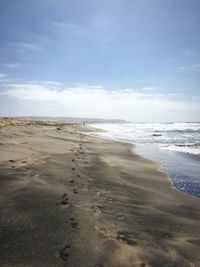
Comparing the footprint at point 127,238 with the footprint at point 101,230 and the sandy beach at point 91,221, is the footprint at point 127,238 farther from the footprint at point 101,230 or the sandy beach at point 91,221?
the footprint at point 101,230

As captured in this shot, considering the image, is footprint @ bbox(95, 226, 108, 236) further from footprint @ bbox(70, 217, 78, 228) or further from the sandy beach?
footprint @ bbox(70, 217, 78, 228)

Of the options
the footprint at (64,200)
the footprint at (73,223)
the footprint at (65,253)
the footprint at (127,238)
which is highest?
the footprint at (64,200)

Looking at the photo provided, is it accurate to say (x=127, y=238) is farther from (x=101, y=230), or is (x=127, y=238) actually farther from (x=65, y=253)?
(x=65, y=253)

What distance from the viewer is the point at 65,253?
3.92 metres

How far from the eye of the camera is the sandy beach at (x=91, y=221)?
392 centimetres

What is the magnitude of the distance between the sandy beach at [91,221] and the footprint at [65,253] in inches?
0.5

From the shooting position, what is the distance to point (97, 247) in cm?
413

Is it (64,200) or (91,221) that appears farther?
(64,200)

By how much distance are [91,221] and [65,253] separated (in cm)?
119

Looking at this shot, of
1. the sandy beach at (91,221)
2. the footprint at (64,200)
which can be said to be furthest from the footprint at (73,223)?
the footprint at (64,200)

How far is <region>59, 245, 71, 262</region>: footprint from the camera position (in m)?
3.80

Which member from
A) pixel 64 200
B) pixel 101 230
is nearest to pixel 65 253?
pixel 101 230

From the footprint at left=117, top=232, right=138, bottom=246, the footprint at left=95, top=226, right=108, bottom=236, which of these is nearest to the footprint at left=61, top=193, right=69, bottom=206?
the footprint at left=95, top=226, right=108, bottom=236

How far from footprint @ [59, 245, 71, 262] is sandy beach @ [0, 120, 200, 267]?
13mm
